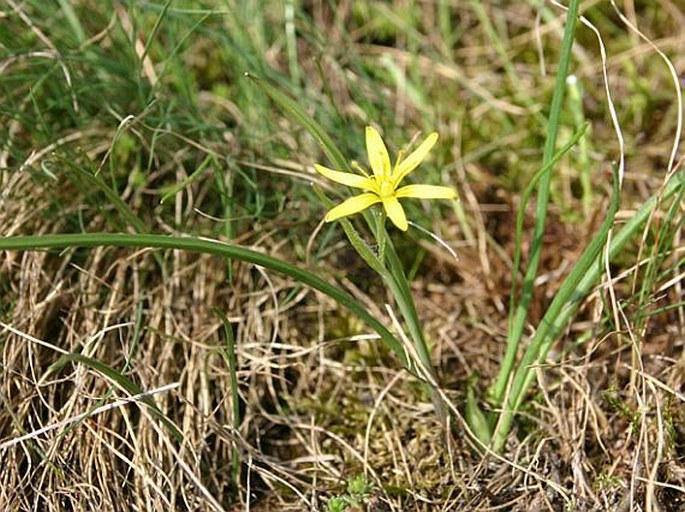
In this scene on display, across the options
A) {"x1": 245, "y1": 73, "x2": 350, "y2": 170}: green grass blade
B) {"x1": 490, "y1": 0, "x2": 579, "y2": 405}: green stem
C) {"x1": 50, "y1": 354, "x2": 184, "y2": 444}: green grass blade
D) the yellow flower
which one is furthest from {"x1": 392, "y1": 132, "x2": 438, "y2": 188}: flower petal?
{"x1": 50, "y1": 354, "x2": 184, "y2": 444}: green grass blade

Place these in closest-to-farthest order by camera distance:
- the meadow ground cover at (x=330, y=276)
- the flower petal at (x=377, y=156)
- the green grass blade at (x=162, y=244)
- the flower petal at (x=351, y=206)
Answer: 1. the green grass blade at (x=162, y=244)
2. the flower petal at (x=351, y=206)
3. the flower petal at (x=377, y=156)
4. the meadow ground cover at (x=330, y=276)

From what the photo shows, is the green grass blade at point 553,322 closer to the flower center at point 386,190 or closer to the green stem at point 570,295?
the green stem at point 570,295

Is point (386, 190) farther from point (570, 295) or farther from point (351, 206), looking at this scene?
point (570, 295)

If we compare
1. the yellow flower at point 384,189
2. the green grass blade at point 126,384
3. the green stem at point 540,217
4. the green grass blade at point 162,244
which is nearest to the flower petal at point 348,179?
the yellow flower at point 384,189

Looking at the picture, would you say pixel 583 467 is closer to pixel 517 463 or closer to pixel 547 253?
pixel 517 463

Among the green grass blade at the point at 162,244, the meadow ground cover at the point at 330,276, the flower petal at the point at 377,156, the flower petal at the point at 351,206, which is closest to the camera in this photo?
the green grass blade at the point at 162,244

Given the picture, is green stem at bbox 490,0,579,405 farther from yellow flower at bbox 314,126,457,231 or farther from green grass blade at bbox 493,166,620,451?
yellow flower at bbox 314,126,457,231

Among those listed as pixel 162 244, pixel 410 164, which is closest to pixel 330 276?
pixel 410 164
